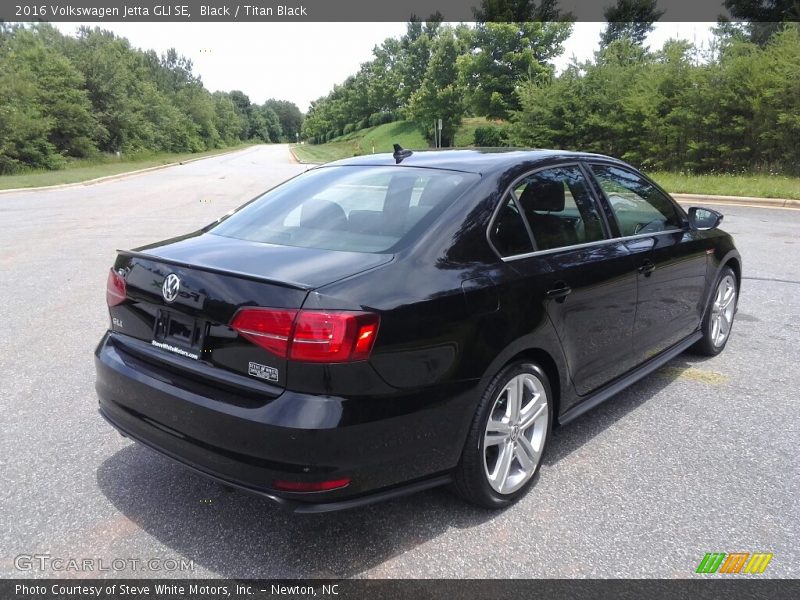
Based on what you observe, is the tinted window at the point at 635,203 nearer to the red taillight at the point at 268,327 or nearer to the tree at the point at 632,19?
the red taillight at the point at 268,327

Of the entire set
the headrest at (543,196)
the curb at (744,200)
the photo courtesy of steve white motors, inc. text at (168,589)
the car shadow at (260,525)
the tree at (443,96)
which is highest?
A: the tree at (443,96)

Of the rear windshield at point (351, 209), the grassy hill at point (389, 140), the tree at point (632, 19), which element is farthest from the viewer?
the tree at point (632, 19)

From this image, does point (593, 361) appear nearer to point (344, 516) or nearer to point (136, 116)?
point (344, 516)

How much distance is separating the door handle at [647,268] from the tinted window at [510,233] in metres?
1.04

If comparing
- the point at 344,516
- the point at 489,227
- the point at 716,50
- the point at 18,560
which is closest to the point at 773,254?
the point at 489,227

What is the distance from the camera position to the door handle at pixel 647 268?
148 inches

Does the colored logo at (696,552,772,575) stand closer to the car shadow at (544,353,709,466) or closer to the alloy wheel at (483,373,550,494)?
the alloy wheel at (483,373,550,494)

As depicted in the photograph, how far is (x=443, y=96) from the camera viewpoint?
4500 centimetres

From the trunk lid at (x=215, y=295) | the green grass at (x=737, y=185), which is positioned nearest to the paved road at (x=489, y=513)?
the trunk lid at (x=215, y=295)

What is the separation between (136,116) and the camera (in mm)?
54094

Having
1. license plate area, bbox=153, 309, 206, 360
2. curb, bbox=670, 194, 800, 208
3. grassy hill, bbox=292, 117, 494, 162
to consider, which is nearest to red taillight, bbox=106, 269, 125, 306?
license plate area, bbox=153, 309, 206, 360

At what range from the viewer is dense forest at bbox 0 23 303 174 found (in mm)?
36250

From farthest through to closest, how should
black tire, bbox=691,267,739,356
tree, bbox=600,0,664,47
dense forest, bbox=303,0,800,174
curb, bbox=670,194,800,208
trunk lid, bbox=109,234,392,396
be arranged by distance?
tree, bbox=600,0,664,47 → dense forest, bbox=303,0,800,174 → curb, bbox=670,194,800,208 → black tire, bbox=691,267,739,356 → trunk lid, bbox=109,234,392,396

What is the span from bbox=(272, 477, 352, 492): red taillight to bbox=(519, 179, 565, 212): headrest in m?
1.67
